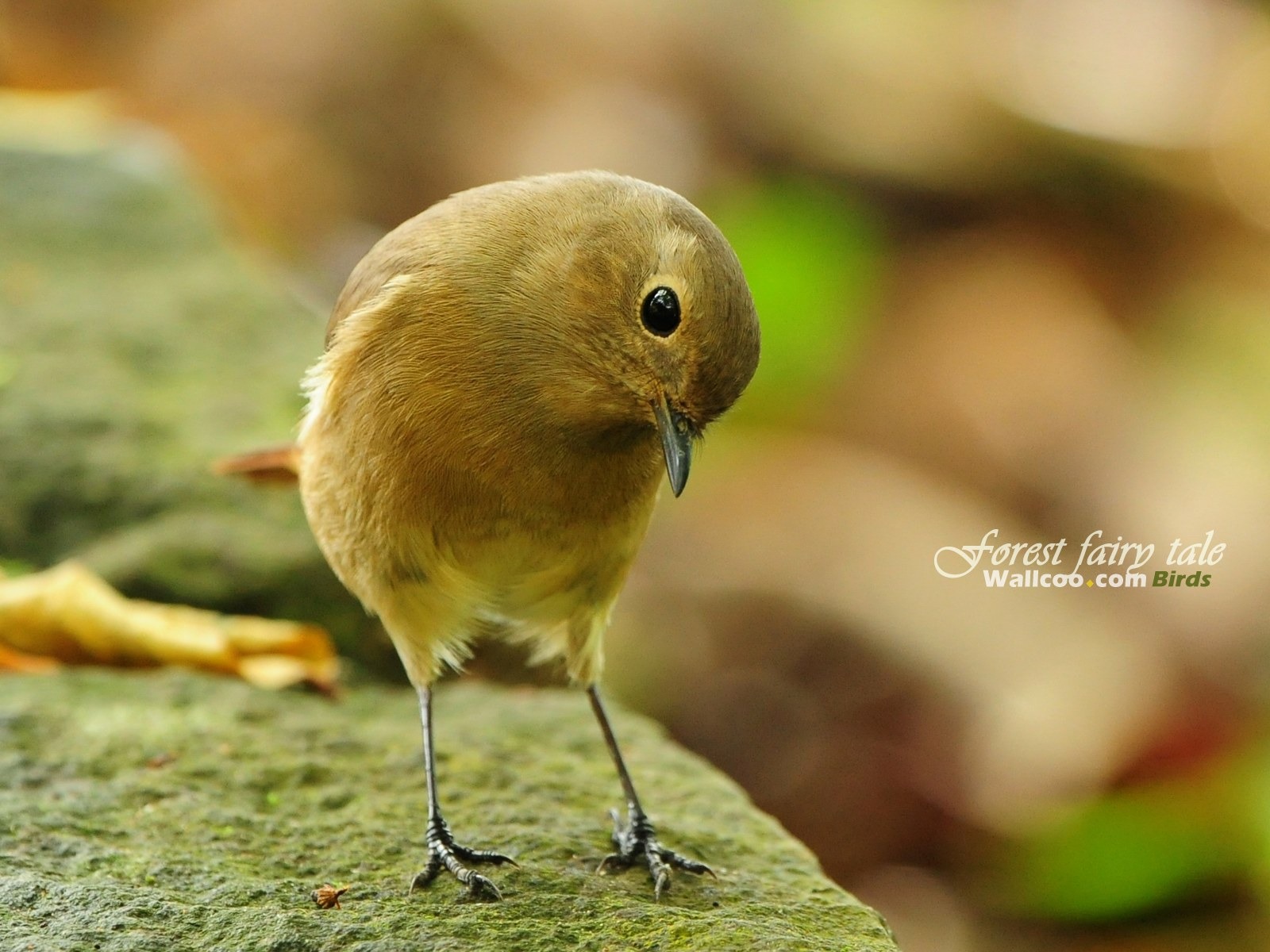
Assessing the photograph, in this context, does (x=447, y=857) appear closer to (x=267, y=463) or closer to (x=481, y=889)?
(x=481, y=889)

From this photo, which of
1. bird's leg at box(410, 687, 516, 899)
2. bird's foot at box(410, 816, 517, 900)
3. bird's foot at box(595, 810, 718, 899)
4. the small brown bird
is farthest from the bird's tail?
bird's foot at box(595, 810, 718, 899)

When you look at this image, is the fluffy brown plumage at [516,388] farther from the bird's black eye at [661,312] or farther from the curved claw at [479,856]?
the curved claw at [479,856]

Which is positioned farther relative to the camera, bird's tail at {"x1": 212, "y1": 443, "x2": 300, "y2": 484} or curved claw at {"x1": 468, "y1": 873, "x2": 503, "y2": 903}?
bird's tail at {"x1": 212, "y1": 443, "x2": 300, "y2": 484}

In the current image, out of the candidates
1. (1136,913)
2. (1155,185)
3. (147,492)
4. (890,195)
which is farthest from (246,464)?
(1155,185)

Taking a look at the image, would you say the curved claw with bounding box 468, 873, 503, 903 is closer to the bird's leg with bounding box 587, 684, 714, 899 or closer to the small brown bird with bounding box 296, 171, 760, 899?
the small brown bird with bounding box 296, 171, 760, 899

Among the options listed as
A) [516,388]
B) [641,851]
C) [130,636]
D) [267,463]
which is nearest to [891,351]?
[267,463]

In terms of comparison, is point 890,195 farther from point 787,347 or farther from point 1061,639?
point 1061,639

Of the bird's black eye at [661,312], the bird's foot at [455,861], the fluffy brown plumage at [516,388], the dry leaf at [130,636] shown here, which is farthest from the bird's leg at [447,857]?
the bird's black eye at [661,312]
